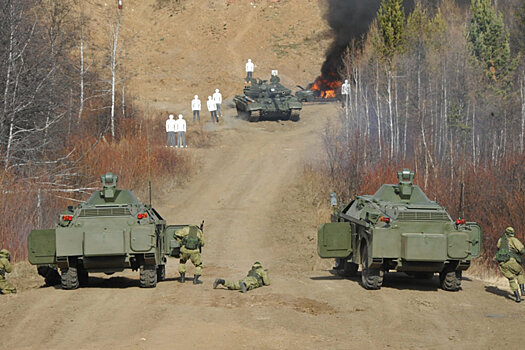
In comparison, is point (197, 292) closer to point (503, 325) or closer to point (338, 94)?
point (503, 325)

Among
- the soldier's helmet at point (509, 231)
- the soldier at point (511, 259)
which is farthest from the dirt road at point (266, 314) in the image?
the soldier's helmet at point (509, 231)

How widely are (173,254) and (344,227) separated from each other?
382 cm

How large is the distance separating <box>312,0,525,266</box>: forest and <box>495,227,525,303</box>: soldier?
368 centimetres

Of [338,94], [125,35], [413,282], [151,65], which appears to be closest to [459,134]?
[338,94]

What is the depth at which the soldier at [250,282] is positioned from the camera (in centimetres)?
1750

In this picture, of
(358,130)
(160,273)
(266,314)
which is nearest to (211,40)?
(358,130)

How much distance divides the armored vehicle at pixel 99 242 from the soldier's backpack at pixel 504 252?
689 centimetres

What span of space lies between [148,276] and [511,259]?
7258 mm

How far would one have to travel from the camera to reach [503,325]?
48.3 feet

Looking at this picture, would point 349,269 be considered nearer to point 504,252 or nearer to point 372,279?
point 372,279

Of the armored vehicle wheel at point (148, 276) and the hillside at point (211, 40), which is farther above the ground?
the hillside at point (211, 40)

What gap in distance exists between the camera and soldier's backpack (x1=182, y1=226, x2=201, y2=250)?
60.2ft

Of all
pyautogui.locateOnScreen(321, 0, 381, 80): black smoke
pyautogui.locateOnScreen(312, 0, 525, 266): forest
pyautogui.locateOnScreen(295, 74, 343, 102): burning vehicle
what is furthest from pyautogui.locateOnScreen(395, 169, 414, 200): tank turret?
pyautogui.locateOnScreen(321, 0, 381, 80): black smoke

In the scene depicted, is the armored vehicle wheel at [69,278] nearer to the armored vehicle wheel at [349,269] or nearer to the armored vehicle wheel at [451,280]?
the armored vehicle wheel at [349,269]
